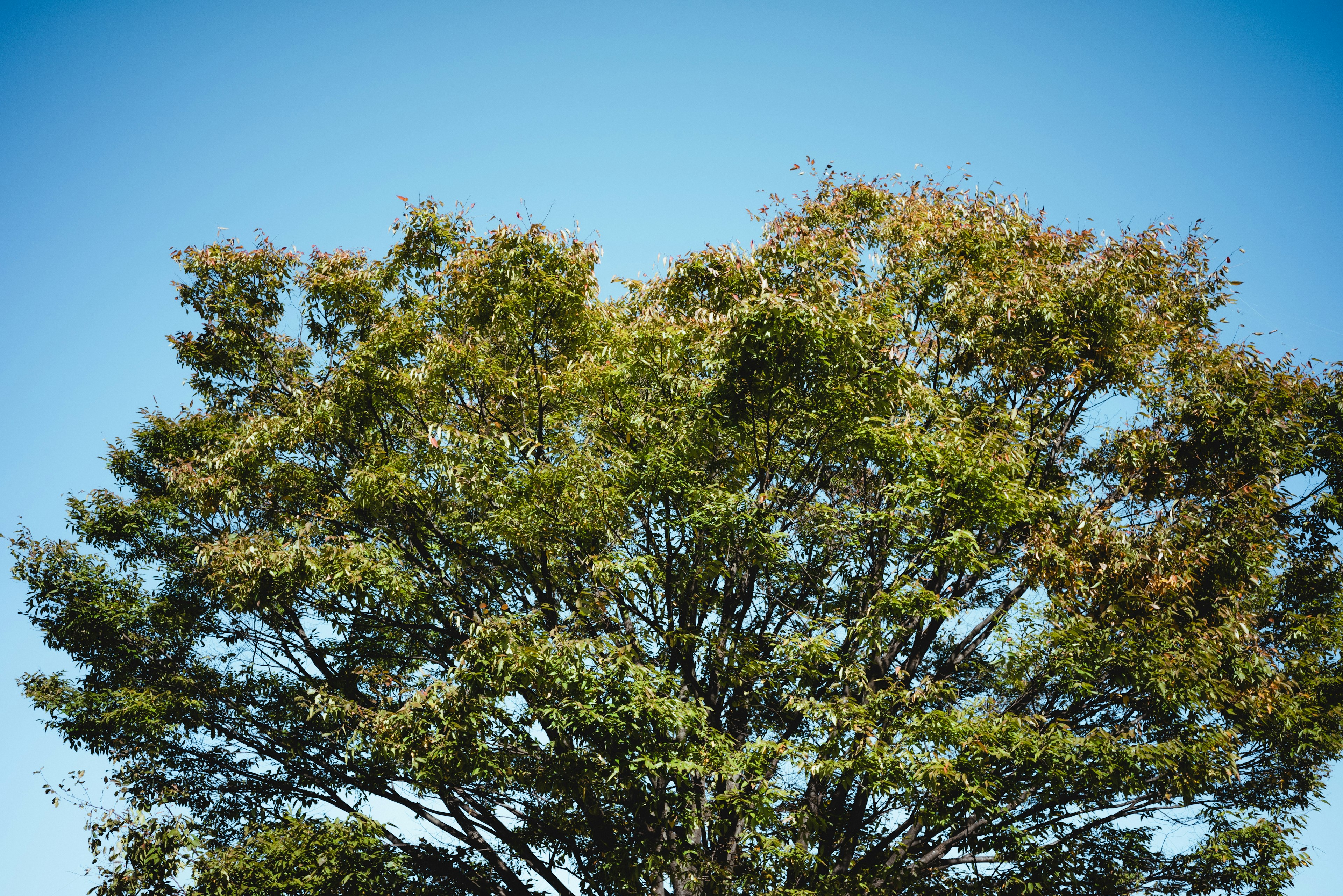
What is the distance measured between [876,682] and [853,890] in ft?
6.65

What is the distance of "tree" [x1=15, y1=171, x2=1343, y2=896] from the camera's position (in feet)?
26.6

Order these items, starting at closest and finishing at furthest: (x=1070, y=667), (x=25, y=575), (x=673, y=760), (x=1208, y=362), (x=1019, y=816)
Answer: (x=673, y=760) < (x=1070, y=667) < (x=1019, y=816) < (x=1208, y=362) < (x=25, y=575)

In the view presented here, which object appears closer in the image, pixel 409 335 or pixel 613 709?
pixel 613 709

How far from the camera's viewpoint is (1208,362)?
9.59 metres

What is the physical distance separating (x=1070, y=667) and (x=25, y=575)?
11.8 meters

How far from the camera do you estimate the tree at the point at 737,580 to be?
26.6 ft

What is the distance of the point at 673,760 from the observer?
744cm

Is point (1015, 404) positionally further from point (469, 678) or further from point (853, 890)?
point (469, 678)

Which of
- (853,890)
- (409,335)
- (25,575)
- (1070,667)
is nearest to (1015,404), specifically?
(1070,667)

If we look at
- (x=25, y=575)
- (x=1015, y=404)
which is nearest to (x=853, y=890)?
Result: (x=1015, y=404)

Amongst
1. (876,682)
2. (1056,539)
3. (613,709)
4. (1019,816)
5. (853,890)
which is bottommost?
(853,890)

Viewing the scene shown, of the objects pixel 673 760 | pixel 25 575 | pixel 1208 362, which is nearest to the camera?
pixel 673 760

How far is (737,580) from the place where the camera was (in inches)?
376

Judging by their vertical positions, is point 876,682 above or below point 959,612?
below
